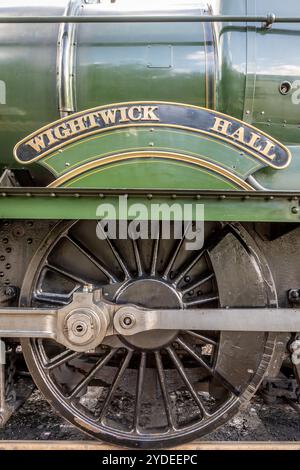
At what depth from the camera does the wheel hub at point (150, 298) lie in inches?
80.4

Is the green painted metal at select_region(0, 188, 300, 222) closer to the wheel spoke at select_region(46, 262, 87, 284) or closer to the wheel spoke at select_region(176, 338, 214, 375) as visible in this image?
the wheel spoke at select_region(46, 262, 87, 284)

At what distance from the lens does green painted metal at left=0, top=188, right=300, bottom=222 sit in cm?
173

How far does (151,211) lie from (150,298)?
0.57 m

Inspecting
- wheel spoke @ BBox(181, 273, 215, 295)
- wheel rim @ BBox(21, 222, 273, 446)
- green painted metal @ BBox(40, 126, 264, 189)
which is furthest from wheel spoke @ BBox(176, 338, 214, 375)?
green painted metal @ BBox(40, 126, 264, 189)

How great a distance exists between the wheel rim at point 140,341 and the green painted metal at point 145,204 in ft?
0.90

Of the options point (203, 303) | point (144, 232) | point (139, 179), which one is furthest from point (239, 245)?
point (139, 179)

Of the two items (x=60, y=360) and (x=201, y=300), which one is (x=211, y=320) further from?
(x=60, y=360)

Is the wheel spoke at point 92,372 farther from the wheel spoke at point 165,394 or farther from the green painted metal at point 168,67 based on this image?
the green painted metal at point 168,67

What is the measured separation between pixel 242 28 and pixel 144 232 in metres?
1.34

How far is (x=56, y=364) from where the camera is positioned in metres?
2.09

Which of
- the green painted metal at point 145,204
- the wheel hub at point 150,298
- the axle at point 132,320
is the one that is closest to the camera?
the green painted metal at point 145,204

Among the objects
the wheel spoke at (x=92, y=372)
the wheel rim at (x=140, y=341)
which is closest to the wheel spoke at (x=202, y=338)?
the wheel rim at (x=140, y=341)

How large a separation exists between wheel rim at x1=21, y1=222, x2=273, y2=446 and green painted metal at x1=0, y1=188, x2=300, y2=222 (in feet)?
0.90
